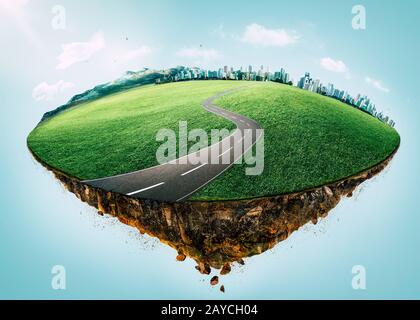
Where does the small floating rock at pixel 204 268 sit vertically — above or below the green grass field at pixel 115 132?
below

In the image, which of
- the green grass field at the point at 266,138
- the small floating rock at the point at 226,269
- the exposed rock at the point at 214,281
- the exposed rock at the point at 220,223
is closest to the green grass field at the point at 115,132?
the green grass field at the point at 266,138

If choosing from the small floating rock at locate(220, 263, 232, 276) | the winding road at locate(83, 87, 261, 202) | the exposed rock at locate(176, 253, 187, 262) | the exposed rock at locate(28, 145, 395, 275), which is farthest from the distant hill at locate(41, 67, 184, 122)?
the small floating rock at locate(220, 263, 232, 276)

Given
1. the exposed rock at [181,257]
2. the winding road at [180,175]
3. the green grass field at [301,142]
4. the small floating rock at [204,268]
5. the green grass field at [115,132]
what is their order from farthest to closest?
the green grass field at [115,132]
the green grass field at [301,142]
the winding road at [180,175]
the exposed rock at [181,257]
the small floating rock at [204,268]

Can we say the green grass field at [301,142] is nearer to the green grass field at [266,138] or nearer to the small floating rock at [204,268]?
the green grass field at [266,138]

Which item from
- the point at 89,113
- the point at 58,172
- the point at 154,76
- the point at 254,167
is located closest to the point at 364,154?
the point at 254,167

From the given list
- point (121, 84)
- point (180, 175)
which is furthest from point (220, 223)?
point (121, 84)
